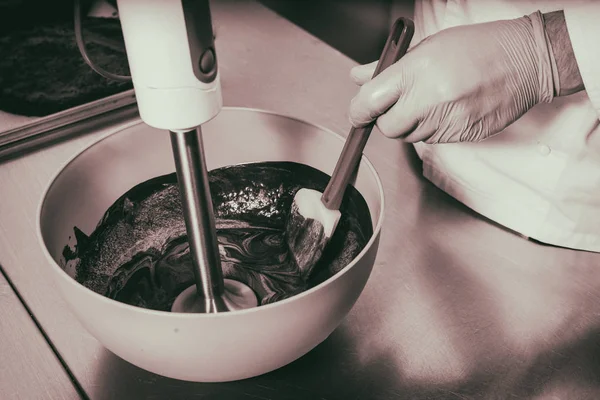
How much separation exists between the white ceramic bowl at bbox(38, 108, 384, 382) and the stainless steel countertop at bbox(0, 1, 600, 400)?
98mm

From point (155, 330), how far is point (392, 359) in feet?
0.99

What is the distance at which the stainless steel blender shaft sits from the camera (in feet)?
1.61

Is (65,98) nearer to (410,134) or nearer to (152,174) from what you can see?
(152,174)

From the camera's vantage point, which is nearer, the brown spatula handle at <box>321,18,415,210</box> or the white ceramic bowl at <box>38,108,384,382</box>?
the white ceramic bowl at <box>38,108,384,382</box>

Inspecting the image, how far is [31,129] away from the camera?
3.01 feet

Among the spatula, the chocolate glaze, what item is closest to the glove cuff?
the spatula

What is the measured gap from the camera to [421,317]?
69 cm

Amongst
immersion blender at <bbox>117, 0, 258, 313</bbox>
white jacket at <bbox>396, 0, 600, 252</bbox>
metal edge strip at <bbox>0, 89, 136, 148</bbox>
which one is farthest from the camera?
metal edge strip at <bbox>0, 89, 136, 148</bbox>

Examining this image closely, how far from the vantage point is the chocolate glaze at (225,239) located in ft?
2.10

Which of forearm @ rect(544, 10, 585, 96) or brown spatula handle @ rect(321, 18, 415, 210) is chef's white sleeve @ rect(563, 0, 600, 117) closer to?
forearm @ rect(544, 10, 585, 96)

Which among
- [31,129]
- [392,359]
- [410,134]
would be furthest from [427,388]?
[31,129]

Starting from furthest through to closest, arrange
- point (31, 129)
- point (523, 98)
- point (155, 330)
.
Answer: point (31, 129) → point (523, 98) → point (155, 330)

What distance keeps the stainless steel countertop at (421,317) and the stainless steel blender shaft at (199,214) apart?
11cm

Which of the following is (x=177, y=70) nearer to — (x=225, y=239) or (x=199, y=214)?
(x=199, y=214)
